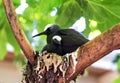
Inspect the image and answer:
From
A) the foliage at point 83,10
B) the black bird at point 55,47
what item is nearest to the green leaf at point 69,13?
the foliage at point 83,10

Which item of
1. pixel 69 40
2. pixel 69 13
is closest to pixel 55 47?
pixel 69 40

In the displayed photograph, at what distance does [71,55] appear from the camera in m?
1.37

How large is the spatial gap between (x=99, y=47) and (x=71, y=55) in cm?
14

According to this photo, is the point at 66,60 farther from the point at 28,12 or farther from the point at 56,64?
the point at 28,12

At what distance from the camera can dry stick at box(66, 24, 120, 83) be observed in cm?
127

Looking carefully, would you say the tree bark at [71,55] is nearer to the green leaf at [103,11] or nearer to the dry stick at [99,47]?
the dry stick at [99,47]

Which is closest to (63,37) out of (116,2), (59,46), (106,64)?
(59,46)

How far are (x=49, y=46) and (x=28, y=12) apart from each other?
594 millimetres

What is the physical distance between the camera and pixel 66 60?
1.39 m

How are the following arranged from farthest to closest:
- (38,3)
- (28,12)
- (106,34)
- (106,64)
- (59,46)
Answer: (106,64) → (28,12) → (38,3) → (59,46) → (106,34)

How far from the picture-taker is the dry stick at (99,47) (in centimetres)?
127

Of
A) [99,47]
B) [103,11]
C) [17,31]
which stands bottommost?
[99,47]

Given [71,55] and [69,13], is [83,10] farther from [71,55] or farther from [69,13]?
[71,55]

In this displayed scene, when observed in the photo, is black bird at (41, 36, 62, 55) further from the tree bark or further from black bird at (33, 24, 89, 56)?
the tree bark
